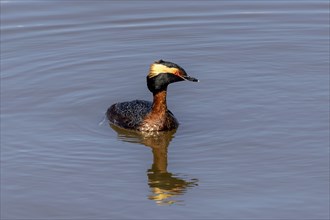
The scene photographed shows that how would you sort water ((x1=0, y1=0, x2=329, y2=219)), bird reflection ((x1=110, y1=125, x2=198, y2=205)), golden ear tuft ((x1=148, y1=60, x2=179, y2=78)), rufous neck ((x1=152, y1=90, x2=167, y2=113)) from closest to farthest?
water ((x1=0, y1=0, x2=329, y2=219)), bird reflection ((x1=110, y1=125, x2=198, y2=205)), golden ear tuft ((x1=148, y1=60, x2=179, y2=78)), rufous neck ((x1=152, y1=90, x2=167, y2=113))

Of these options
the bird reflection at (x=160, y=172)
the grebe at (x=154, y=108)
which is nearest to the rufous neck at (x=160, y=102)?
the grebe at (x=154, y=108)

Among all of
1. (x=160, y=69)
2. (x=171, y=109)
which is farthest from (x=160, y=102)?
(x=171, y=109)

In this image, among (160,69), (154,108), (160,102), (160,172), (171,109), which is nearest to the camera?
(160,172)

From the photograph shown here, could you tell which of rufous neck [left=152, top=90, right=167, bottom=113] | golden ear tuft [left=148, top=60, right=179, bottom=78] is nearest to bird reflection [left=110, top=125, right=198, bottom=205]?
rufous neck [left=152, top=90, right=167, bottom=113]

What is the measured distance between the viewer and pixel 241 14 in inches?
955

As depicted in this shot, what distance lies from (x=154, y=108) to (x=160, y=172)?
208cm

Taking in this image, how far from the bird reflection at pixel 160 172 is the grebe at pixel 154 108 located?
0.14 metres

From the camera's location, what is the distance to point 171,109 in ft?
62.1

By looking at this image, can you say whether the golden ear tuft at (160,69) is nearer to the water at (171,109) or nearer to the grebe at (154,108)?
the grebe at (154,108)

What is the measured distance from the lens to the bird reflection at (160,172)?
14.9 m

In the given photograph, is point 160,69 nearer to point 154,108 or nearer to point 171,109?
point 154,108

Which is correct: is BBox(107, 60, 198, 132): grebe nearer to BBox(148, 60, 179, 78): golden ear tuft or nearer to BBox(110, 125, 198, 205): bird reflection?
BBox(148, 60, 179, 78): golden ear tuft

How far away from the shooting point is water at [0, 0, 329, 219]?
14.6m

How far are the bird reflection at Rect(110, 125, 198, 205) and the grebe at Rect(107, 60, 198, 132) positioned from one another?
141 mm
